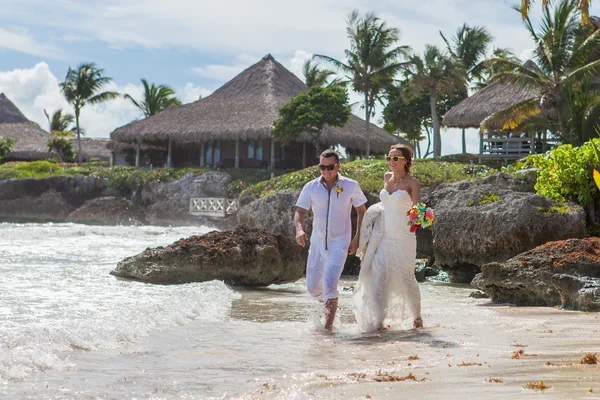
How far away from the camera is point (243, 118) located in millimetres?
35906

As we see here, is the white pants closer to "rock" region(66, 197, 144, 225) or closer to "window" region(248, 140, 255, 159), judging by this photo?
"rock" region(66, 197, 144, 225)

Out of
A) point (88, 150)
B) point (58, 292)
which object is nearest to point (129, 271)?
point (58, 292)

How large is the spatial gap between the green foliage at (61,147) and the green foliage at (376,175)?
1082 inches

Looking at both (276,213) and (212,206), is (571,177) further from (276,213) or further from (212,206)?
(212,206)

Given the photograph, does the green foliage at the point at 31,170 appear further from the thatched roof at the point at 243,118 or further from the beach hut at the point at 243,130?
the thatched roof at the point at 243,118

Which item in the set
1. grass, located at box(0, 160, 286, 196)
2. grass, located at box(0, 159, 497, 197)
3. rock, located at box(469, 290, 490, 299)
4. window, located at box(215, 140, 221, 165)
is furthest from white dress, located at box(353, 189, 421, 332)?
window, located at box(215, 140, 221, 165)

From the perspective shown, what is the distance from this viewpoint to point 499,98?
32.0 meters

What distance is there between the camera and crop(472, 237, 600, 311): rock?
7.16m

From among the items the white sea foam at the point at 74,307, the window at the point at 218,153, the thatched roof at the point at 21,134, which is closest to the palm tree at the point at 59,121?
the thatched roof at the point at 21,134

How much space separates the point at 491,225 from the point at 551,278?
383 centimetres

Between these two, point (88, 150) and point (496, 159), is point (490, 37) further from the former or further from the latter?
point (88, 150)

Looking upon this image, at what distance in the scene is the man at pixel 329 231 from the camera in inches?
255

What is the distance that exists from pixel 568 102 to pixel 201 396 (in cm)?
2324

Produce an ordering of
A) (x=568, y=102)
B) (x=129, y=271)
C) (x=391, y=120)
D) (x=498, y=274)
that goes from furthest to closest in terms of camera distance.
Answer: (x=391, y=120)
(x=568, y=102)
(x=129, y=271)
(x=498, y=274)
